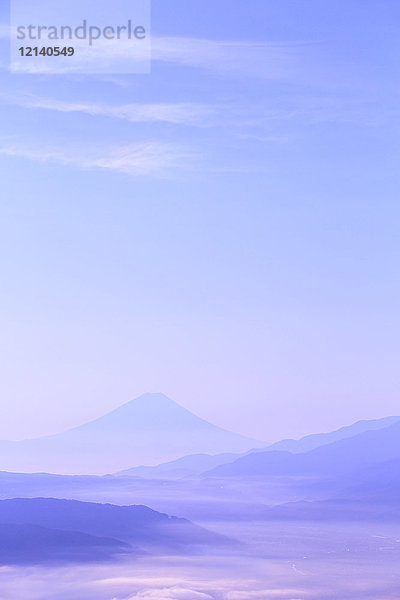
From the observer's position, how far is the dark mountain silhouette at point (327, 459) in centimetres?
2491

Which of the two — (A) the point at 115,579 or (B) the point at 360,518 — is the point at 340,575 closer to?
(A) the point at 115,579

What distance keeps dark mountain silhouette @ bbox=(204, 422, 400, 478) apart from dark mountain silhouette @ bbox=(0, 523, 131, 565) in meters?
3.57

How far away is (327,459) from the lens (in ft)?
100

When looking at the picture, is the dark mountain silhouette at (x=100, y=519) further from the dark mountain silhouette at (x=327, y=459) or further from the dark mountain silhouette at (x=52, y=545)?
the dark mountain silhouette at (x=327, y=459)

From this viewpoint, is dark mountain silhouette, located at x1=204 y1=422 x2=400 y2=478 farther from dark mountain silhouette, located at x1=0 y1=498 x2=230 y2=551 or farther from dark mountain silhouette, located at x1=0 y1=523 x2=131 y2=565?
dark mountain silhouette, located at x1=0 y1=523 x2=131 y2=565

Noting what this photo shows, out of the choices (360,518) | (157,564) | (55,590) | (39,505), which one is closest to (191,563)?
(157,564)

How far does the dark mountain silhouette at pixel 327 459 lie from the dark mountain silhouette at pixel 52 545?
357 cm

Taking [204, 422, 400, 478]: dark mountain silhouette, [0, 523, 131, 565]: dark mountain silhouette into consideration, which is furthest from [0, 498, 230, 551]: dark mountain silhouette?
[204, 422, 400, 478]: dark mountain silhouette

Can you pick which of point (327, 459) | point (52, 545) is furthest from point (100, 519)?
point (327, 459)

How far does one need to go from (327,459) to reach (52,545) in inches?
554

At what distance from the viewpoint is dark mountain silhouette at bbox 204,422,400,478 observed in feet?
81.7

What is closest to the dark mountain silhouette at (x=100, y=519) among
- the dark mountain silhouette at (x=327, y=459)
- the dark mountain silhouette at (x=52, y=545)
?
the dark mountain silhouette at (x=52, y=545)

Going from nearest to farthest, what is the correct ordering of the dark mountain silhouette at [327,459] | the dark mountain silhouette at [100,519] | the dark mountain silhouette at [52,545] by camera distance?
1. the dark mountain silhouette at [52,545]
2. the dark mountain silhouette at [100,519]
3. the dark mountain silhouette at [327,459]

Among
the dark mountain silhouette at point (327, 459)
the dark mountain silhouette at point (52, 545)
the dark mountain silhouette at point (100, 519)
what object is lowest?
the dark mountain silhouette at point (52, 545)
